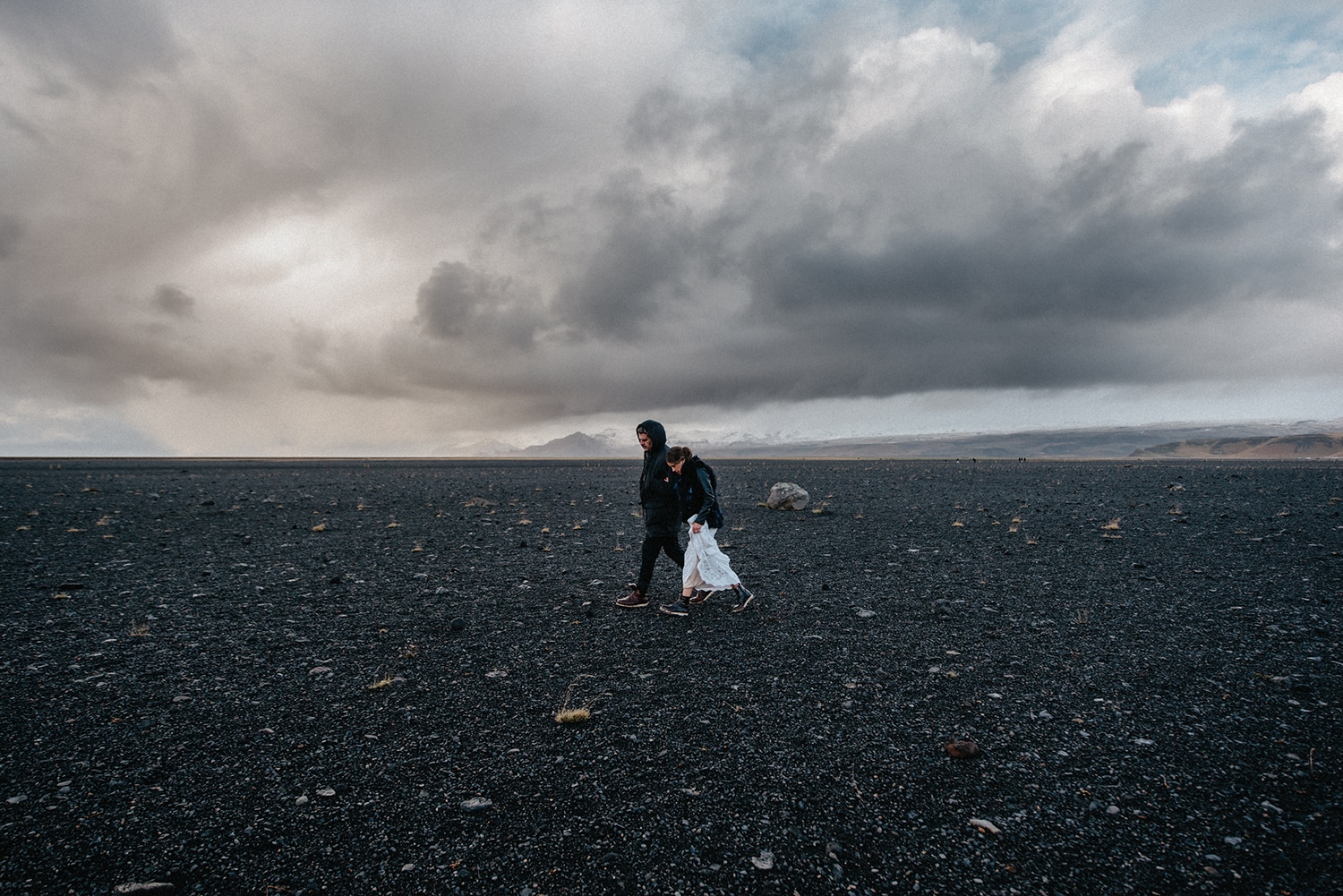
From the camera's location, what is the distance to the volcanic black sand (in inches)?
154

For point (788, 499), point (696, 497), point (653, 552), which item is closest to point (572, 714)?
point (653, 552)

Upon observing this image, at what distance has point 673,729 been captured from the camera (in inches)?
228

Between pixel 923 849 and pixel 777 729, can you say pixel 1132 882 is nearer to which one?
pixel 923 849

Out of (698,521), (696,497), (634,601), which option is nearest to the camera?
(698,521)

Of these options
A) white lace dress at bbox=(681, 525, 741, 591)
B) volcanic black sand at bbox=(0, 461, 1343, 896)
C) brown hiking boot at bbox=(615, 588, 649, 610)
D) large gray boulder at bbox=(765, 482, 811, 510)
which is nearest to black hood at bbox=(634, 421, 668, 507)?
white lace dress at bbox=(681, 525, 741, 591)

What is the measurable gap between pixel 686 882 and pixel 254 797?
3.52m

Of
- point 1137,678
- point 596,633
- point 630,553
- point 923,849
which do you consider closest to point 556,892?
point 923,849

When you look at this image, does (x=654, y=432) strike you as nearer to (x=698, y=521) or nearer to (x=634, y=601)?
(x=698, y=521)

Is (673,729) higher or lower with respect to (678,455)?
lower

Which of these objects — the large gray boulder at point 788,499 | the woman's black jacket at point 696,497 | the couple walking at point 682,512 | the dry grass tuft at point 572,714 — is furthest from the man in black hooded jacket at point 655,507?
the large gray boulder at point 788,499

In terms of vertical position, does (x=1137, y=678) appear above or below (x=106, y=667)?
below

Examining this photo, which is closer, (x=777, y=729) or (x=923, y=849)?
(x=923, y=849)

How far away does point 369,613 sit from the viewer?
9.88 meters

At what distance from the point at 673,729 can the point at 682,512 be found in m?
4.48
